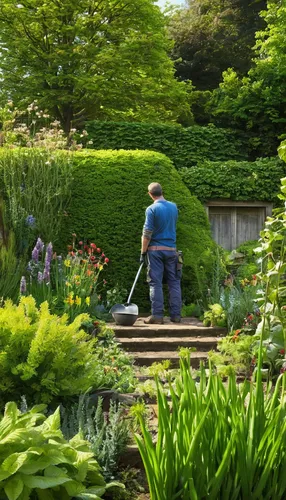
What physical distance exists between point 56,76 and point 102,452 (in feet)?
52.0

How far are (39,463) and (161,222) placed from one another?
595 centimetres

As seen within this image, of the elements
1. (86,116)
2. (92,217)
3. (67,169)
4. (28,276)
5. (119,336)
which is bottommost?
(119,336)

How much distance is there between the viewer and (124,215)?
1005 centimetres

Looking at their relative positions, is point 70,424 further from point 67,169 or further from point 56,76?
point 56,76

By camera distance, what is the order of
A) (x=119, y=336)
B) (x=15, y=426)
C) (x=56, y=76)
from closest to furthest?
(x=15, y=426), (x=119, y=336), (x=56, y=76)

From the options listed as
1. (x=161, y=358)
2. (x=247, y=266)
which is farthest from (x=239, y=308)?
(x=247, y=266)

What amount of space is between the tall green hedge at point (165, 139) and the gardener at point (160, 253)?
295 inches

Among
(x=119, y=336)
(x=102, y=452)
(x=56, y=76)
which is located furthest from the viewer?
(x=56, y=76)

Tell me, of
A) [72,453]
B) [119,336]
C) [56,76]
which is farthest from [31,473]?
[56,76]

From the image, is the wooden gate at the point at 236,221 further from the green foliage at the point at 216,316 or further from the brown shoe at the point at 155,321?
the green foliage at the point at 216,316

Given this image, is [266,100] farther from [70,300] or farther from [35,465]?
[35,465]

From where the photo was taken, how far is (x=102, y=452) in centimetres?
381

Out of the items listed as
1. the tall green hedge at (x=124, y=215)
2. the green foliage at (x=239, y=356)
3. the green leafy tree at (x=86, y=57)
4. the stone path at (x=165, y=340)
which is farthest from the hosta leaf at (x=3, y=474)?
the green leafy tree at (x=86, y=57)

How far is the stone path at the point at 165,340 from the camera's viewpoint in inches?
277
